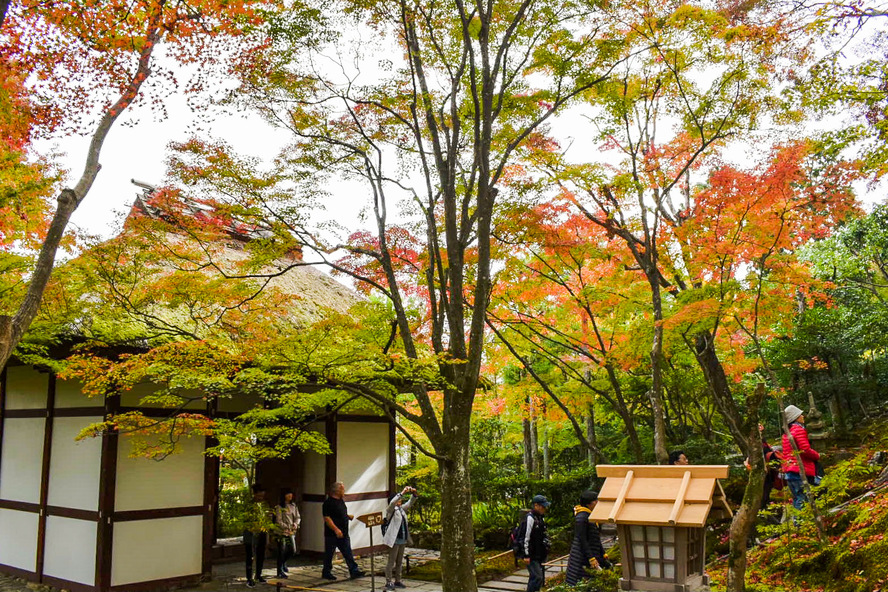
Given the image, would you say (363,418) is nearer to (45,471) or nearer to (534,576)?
(45,471)

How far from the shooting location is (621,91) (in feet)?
30.0

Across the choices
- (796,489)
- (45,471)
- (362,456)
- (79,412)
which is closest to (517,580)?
(362,456)

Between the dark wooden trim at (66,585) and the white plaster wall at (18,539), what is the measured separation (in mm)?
478

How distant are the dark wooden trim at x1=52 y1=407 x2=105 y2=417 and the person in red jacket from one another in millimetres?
8569

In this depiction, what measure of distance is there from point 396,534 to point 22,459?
6159mm

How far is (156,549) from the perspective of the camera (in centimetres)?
841

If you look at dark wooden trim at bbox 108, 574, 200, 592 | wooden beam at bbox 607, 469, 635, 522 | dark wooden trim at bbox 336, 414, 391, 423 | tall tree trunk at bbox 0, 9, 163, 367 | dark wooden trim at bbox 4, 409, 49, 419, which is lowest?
dark wooden trim at bbox 108, 574, 200, 592

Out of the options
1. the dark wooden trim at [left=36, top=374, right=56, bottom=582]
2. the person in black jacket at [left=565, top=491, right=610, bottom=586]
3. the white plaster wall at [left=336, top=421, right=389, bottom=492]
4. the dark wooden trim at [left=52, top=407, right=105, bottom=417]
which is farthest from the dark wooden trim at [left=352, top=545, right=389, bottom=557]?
the person in black jacket at [left=565, top=491, right=610, bottom=586]

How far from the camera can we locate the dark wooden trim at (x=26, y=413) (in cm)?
931

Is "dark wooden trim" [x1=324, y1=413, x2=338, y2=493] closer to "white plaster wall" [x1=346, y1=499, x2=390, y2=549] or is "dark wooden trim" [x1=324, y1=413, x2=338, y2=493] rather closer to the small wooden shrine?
"white plaster wall" [x1=346, y1=499, x2=390, y2=549]

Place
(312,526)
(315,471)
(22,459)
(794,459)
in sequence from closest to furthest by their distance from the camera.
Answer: (794,459)
(22,459)
(312,526)
(315,471)

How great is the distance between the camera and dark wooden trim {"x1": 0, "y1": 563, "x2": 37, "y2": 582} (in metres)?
8.90

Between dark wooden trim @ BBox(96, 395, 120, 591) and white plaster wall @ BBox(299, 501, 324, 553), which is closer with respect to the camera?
dark wooden trim @ BBox(96, 395, 120, 591)

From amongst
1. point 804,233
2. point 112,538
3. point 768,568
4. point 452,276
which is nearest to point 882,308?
point 804,233
